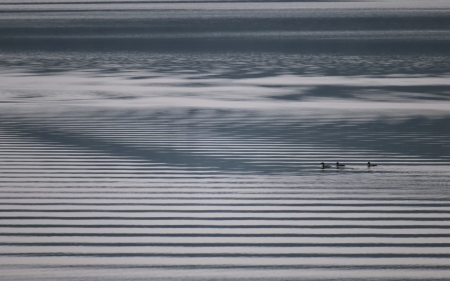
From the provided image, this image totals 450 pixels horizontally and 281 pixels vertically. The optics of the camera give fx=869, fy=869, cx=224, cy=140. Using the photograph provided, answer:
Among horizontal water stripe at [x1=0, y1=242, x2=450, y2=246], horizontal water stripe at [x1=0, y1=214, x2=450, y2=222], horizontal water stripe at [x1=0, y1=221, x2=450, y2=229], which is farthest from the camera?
horizontal water stripe at [x1=0, y1=214, x2=450, y2=222]

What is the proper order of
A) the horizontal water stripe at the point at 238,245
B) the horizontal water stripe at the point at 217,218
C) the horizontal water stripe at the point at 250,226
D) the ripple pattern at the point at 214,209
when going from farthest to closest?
the horizontal water stripe at the point at 217,218 < the horizontal water stripe at the point at 250,226 < the horizontal water stripe at the point at 238,245 < the ripple pattern at the point at 214,209

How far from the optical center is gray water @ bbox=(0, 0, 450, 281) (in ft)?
10.6

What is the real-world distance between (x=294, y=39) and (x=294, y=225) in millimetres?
13566

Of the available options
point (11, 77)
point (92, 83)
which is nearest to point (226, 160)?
point (92, 83)

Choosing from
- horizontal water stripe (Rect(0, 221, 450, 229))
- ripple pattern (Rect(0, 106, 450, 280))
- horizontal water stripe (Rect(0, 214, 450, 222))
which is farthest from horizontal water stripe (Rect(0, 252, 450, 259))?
horizontal water stripe (Rect(0, 214, 450, 222))

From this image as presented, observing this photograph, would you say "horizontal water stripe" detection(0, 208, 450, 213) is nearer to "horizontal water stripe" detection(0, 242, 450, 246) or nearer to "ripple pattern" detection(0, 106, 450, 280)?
"ripple pattern" detection(0, 106, 450, 280)

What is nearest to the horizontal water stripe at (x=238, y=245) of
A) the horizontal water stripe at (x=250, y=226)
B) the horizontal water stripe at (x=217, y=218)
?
the horizontal water stripe at (x=250, y=226)

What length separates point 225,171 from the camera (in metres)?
4.75

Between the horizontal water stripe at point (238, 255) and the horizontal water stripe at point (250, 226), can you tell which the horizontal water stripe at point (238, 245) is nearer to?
the horizontal water stripe at point (238, 255)

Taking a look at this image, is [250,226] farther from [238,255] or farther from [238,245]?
[238,255]

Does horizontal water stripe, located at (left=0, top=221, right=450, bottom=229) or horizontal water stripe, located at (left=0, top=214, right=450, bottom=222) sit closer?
horizontal water stripe, located at (left=0, top=221, right=450, bottom=229)

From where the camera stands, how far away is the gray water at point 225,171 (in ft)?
10.6

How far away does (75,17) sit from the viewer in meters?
26.4

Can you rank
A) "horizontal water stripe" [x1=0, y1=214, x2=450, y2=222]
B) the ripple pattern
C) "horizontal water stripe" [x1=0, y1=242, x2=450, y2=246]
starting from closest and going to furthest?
the ripple pattern
"horizontal water stripe" [x1=0, y1=242, x2=450, y2=246]
"horizontal water stripe" [x1=0, y1=214, x2=450, y2=222]
